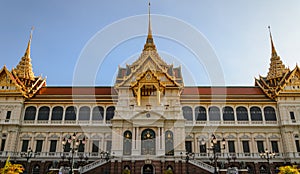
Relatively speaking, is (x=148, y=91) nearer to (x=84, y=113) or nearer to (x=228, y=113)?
(x=84, y=113)

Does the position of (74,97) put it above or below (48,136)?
above

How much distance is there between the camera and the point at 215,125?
4006cm

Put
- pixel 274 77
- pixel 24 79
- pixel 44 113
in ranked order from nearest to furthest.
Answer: pixel 44 113, pixel 24 79, pixel 274 77

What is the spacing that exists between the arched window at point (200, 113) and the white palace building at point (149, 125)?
6.1 inches

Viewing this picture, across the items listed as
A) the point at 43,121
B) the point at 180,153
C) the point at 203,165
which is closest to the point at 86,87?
the point at 43,121

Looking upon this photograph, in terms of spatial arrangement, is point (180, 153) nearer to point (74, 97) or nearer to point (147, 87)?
point (147, 87)

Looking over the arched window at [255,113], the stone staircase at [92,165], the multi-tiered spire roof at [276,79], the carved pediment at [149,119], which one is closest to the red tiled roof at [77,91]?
the carved pediment at [149,119]

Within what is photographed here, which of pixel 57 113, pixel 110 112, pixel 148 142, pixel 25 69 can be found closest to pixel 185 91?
pixel 148 142

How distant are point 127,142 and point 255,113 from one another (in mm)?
20122

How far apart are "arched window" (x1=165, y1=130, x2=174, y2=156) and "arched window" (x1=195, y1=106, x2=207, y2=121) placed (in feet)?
20.4

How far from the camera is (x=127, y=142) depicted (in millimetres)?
36312

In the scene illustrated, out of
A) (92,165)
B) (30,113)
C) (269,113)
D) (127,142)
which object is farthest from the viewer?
(30,113)

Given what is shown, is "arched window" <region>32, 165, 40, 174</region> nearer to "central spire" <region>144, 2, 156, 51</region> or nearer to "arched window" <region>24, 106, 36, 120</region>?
"arched window" <region>24, 106, 36, 120</region>

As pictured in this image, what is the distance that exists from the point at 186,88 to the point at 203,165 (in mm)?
16128
